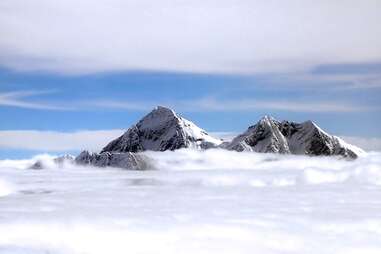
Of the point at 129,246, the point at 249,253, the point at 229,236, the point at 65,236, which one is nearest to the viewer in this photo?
the point at 249,253

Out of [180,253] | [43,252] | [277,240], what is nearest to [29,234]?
[43,252]

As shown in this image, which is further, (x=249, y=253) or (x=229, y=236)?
(x=229, y=236)

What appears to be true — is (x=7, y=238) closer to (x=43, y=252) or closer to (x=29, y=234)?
(x=29, y=234)

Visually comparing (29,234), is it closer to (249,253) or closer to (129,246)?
(129,246)

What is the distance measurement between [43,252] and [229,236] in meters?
72.4

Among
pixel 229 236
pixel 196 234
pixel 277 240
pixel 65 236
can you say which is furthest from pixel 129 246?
pixel 196 234

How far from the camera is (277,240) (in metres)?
131

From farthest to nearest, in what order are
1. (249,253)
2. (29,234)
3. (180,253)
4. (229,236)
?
1. (229,236)
2. (29,234)
3. (249,253)
4. (180,253)

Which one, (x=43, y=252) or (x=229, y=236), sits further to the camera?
(x=229, y=236)

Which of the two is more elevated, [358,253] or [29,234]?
[29,234]

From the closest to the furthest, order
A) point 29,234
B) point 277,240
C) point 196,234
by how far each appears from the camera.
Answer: point 29,234
point 277,240
point 196,234

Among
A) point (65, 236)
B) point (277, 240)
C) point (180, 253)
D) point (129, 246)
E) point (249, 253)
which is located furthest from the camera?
point (277, 240)

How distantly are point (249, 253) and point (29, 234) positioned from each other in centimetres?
2896

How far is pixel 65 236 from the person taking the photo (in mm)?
120625
